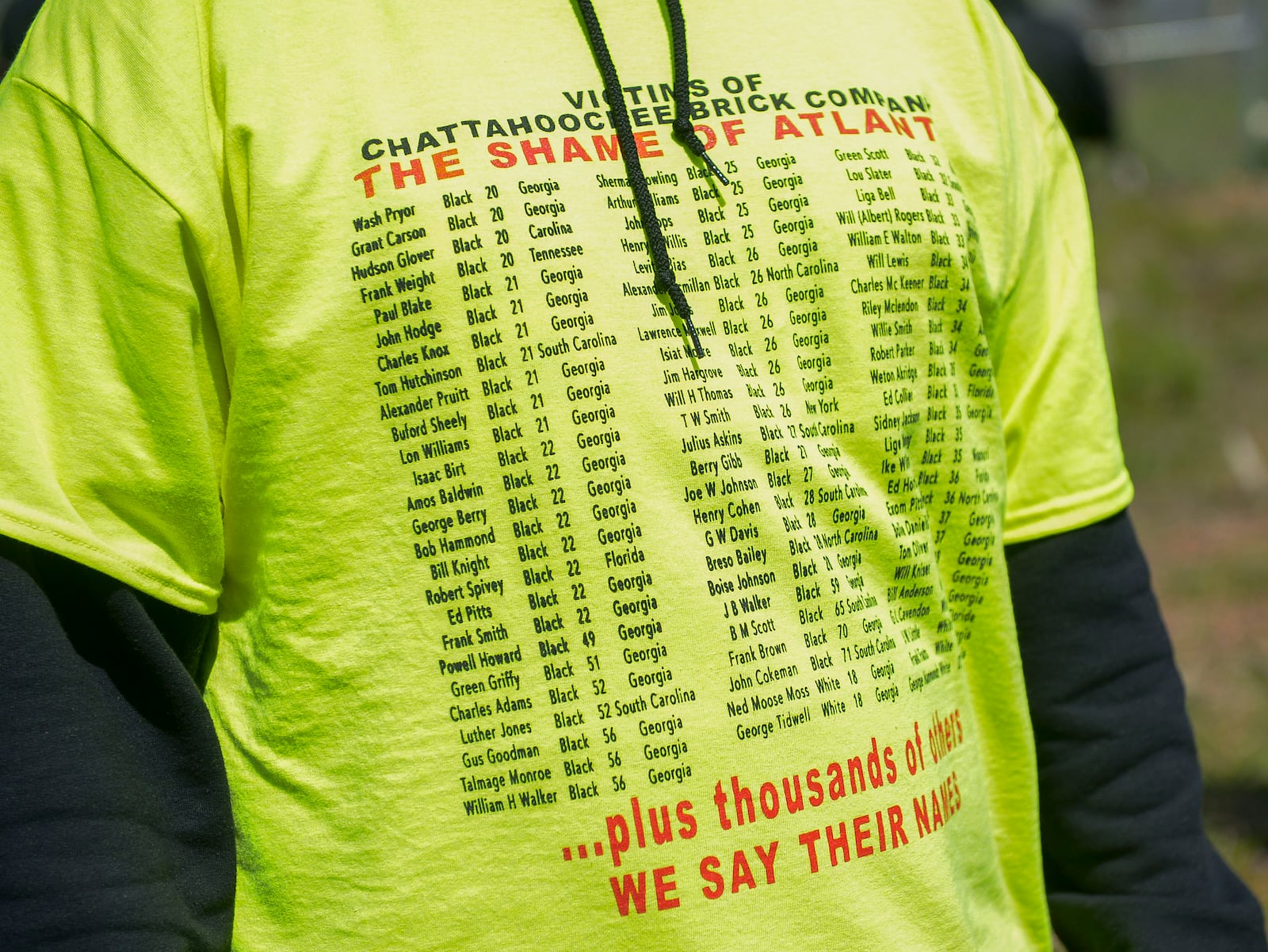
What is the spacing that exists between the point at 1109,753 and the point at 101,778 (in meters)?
1.03

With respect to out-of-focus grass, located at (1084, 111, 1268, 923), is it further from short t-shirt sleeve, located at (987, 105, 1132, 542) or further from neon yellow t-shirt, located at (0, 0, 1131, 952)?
neon yellow t-shirt, located at (0, 0, 1131, 952)

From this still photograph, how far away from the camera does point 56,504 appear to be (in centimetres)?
96

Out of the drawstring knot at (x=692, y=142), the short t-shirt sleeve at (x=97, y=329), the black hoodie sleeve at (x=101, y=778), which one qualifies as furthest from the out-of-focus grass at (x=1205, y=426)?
the short t-shirt sleeve at (x=97, y=329)

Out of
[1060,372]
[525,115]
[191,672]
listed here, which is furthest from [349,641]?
[1060,372]

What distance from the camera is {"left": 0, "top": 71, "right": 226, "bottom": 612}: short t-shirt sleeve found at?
0.98m

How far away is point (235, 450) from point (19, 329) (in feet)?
0.61

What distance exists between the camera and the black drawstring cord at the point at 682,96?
Result: 3.69 ft

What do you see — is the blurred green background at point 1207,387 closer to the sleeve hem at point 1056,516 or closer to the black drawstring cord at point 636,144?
the sleeve hem at point 1056,516

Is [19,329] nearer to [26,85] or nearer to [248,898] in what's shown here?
[26,85]

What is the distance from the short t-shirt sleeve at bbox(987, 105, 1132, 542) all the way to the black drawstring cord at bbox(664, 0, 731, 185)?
1.30 feet

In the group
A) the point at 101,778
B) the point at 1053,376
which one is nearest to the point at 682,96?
the point at 1053,376

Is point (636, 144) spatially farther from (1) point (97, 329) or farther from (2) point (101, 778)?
(2) point (101, 778)

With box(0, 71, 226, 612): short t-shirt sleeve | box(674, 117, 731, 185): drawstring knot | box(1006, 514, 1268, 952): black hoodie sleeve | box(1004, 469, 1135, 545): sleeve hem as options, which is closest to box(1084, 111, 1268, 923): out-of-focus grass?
box(1006, 514, 1268, 952): black hoodie sleeve

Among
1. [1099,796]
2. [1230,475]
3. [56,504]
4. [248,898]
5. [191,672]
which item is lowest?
[1230,475]
